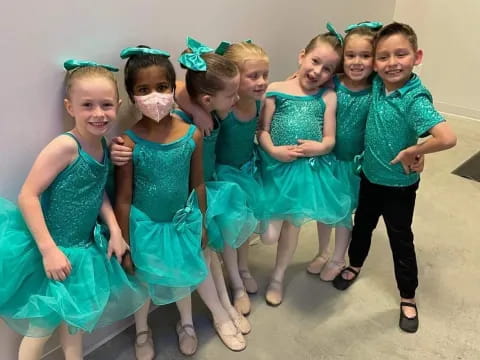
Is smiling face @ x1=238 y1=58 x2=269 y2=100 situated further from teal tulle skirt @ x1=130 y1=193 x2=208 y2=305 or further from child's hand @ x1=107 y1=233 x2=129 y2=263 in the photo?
child's hand @ x1=107 y1=233 x2=129 y2=263

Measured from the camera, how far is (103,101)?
117cm

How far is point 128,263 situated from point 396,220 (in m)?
0.86

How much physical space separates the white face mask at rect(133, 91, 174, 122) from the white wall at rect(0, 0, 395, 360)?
0.56ft

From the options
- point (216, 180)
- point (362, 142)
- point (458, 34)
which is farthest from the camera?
Answer: point (458, 34)

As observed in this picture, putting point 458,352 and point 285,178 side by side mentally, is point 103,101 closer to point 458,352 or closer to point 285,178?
point 285,178

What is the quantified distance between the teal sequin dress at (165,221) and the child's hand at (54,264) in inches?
8.0

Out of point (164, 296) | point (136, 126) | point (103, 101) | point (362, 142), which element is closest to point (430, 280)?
point (362, 142)

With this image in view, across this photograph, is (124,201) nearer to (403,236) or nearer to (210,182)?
(210,182)

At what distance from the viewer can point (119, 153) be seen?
128 cm

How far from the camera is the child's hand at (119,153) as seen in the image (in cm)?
128

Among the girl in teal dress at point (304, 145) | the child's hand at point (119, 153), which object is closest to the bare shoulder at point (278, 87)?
the girl in teal dress at point (304, 145)

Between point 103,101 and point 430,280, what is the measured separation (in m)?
1.42

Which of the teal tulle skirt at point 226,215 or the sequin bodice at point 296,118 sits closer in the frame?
the teal tulle skirt at point 226,215

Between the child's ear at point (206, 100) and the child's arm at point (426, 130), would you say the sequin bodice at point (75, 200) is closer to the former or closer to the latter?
the child's ear at point (206, 100)
